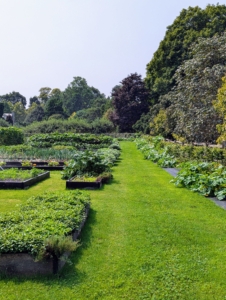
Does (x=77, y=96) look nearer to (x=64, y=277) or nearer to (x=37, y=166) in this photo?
(x=37, y=166)

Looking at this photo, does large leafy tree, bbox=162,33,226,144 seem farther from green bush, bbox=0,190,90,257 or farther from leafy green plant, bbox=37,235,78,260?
leafy green plant, bbox=37,235,78,260

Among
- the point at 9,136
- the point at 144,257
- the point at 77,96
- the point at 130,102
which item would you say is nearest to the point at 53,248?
the point at 144,257

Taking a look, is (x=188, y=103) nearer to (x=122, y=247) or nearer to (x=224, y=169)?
(x=224, y=169)

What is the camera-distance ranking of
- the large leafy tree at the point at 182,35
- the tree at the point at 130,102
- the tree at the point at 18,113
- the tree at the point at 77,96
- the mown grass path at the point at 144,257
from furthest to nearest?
the tree at the point at 77,96
the tree at the point at 18,113
the tree at the point at 130,102
the large leafy tree at the point at 182,35
the mown grass path at the point at 144,257

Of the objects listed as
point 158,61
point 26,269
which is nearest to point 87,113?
point 158,61

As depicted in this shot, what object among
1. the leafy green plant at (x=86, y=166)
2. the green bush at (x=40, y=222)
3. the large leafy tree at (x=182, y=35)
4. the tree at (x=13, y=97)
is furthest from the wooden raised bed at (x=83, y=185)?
the tree at (x=13, y=97)

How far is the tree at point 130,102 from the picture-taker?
148 ft

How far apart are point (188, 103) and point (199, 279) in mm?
14059

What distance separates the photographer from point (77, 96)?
9650 centimetres

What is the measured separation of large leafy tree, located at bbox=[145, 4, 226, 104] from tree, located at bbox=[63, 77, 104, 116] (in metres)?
60.8

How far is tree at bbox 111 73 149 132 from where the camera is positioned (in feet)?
148

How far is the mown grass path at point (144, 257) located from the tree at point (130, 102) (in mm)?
38917

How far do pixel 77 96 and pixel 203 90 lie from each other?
8330cm

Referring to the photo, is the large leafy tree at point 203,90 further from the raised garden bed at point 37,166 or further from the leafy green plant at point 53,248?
the leafy green plant at point 53,248
